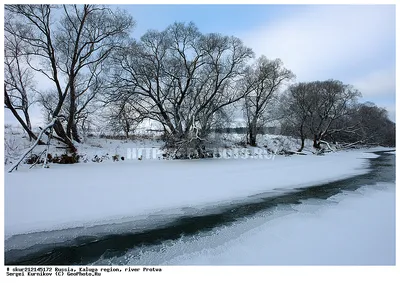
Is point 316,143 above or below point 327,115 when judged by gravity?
A: below

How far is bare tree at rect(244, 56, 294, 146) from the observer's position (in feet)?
68.9

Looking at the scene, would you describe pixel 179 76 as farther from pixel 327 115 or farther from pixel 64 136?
pixel 327 115

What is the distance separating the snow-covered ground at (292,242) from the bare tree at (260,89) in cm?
1590

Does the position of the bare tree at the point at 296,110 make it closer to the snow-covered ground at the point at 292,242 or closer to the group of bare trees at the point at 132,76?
the group of bare trees at the point at 132,76

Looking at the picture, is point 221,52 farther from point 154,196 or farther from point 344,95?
point 344,95

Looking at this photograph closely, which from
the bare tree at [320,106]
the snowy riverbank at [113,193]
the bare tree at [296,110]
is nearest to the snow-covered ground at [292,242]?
the snowy riverbank at [113,193]

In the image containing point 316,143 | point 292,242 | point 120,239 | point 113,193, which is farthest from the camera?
point 316,143

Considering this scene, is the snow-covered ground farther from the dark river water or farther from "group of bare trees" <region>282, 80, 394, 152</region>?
"group of bare trees" <region>282, 80, 394, 152</region>

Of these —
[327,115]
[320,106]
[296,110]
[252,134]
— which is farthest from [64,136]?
[327,115]

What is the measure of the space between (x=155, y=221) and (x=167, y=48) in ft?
50.7

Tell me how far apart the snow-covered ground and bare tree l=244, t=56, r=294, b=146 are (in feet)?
A: 52.2

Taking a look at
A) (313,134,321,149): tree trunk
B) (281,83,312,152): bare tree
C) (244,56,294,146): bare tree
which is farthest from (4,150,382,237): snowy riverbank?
(313,134,321,149): tree trunk

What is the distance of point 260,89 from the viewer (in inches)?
909

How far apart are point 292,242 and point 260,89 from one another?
2108cm
